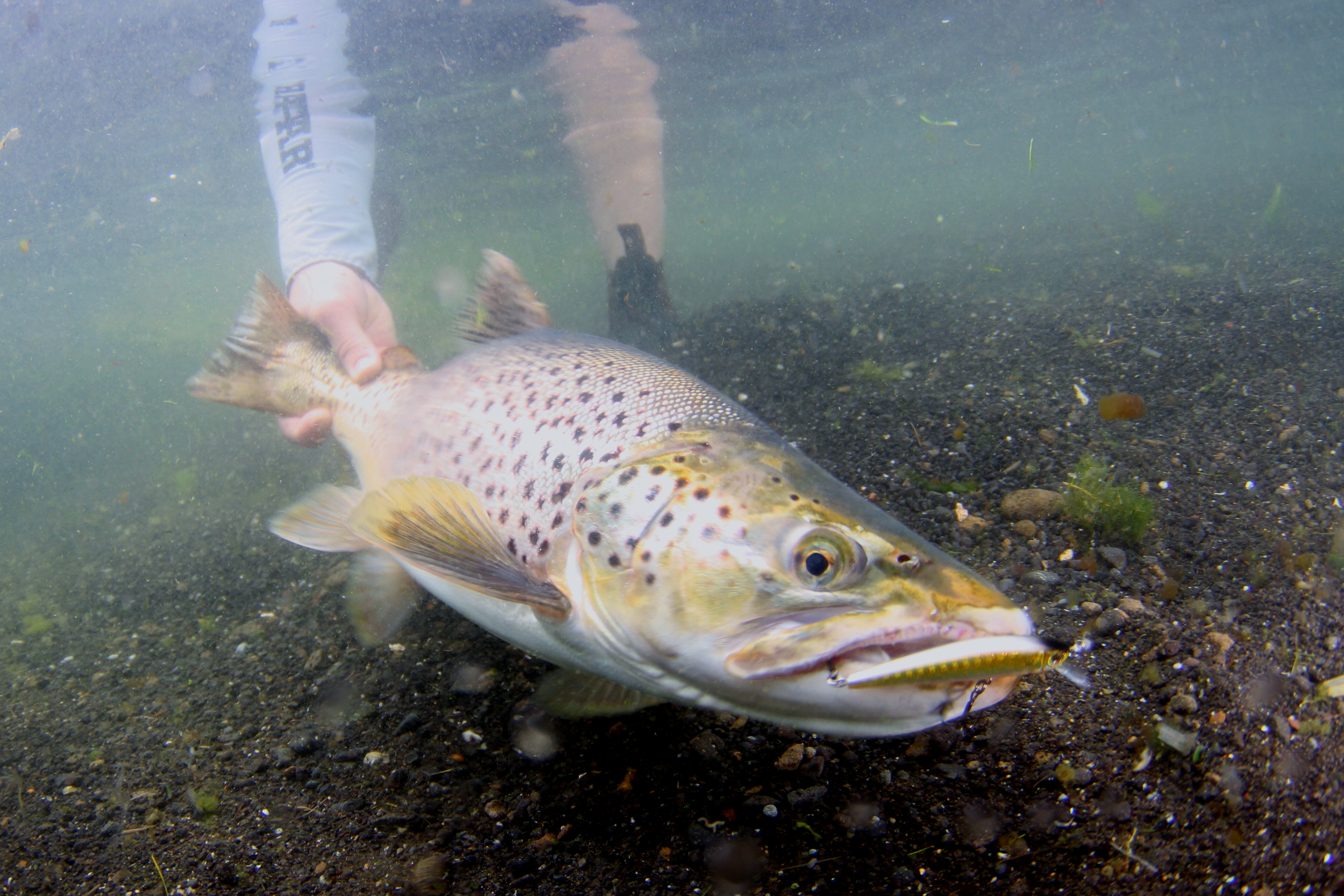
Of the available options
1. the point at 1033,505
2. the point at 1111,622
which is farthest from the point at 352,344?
the point at 1111,622

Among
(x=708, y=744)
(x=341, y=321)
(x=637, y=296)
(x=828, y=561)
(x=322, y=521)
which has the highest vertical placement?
(x=828, y=561)

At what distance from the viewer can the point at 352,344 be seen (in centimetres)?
400

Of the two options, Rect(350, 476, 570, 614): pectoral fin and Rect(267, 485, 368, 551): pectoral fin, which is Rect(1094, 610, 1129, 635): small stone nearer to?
Rect(350, 476, 570, 614): pectoral fin

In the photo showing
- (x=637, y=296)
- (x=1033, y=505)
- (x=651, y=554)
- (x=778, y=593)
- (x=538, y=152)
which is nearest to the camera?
(x=778, y=593)

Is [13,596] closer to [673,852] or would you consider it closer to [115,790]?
[115,790]

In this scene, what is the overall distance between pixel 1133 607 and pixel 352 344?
445 cm

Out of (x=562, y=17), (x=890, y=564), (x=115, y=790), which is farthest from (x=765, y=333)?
(x=562, y=17)

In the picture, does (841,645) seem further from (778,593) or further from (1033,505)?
(1033,505)

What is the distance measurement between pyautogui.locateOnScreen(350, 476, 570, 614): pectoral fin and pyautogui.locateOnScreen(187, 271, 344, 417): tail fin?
2.17 m

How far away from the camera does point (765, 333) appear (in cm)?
680

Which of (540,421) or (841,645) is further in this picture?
(540,421)

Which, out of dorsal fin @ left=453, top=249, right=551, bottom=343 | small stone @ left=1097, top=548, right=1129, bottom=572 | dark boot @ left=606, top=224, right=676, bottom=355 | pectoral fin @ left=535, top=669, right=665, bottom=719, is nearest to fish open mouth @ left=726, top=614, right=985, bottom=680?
pectoral fin @ left=535, top=669, right=665, bottom=719

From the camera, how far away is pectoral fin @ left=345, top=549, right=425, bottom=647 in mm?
2914

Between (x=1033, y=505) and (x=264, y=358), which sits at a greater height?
(x=264, y=358)
